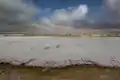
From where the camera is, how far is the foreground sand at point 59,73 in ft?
3.57

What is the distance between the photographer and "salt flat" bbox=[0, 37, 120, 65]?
109 cm

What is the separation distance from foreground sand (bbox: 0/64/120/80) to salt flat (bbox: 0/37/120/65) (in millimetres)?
38

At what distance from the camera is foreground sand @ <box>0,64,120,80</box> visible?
1087 millimetres

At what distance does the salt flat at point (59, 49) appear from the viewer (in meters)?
1.09

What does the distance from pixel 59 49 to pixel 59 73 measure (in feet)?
0.34

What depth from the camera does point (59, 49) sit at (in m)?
1.10

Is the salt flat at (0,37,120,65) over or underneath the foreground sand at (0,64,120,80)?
over

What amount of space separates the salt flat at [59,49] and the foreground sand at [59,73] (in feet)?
0.13

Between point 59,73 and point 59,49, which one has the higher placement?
point 59,49

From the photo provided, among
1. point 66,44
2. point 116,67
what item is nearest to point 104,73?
point 116,67

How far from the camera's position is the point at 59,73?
1.10m

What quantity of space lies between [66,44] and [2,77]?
0.31 meters

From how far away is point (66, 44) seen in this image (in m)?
1.10

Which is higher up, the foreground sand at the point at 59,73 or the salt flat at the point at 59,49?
the salt flat at the point at 59,49
